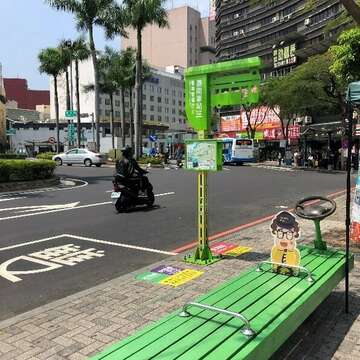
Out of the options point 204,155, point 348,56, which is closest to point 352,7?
point 348,56

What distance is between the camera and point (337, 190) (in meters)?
18.2

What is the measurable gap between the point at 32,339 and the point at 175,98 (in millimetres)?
139929

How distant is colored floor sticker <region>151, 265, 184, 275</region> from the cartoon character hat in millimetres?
1890

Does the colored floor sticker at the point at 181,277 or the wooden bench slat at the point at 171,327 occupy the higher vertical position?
the wooden bench slat at the point at 171,327

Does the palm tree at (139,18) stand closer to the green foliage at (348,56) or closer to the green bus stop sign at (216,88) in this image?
the green foliage at (348,56)

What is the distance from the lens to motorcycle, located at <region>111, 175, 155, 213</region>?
40.5ft

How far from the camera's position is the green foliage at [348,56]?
8.20m

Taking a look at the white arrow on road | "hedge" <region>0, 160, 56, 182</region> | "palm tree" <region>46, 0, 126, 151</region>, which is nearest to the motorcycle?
the white arrow on road

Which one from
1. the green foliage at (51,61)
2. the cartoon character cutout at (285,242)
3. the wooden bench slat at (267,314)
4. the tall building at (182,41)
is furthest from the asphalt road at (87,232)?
the tall building at (182,41)

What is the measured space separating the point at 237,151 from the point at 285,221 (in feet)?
122

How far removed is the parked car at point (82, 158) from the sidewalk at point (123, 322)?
29977mm

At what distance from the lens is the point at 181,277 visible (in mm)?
6266

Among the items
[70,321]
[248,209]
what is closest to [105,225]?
[248,209]

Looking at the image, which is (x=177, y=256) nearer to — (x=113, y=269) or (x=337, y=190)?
(x=113, y=269)
